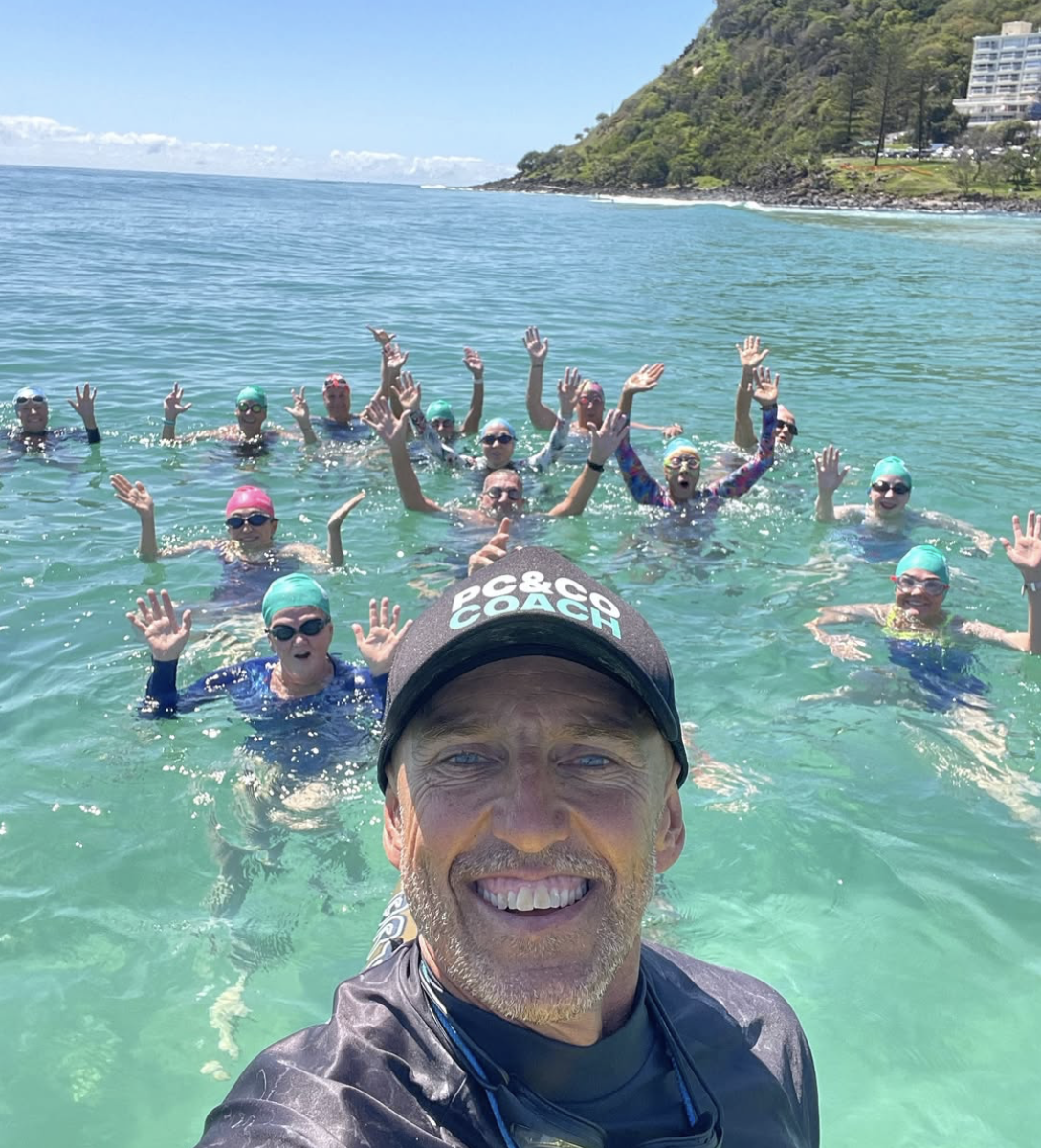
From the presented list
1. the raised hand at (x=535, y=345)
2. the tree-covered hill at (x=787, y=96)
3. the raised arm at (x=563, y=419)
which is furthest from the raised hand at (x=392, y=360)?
the tree-covered hill at (x=787, y=96)

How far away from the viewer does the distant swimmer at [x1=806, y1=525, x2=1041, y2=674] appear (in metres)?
7.21

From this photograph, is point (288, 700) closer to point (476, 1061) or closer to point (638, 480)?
point (476, 1061)

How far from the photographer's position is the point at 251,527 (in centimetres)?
890

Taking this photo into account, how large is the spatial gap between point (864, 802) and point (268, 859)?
153 inches

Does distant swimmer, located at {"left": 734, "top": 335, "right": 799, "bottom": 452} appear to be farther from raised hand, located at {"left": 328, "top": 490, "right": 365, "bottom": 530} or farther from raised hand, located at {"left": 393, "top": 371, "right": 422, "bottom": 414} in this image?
raised hand, located at {"left": 328, "top": 490, "right": 365, "bottom": 530}

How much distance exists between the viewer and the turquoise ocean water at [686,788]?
446 centimetres

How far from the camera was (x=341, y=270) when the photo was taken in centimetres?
3600

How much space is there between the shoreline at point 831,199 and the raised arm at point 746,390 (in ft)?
235

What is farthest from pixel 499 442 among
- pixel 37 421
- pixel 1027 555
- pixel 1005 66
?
pixel 1005 66

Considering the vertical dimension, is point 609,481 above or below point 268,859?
above

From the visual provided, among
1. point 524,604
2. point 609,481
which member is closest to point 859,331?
point 609,481

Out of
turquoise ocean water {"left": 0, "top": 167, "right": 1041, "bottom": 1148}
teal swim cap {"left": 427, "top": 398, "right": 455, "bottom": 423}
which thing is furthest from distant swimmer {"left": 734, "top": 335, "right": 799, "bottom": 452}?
teal swim cap {"left": 427, "top": 398, "right": 455, "bottom": 423}

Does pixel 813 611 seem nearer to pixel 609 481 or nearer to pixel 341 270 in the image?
pixel 609 481

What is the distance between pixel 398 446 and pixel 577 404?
4.19 meters
